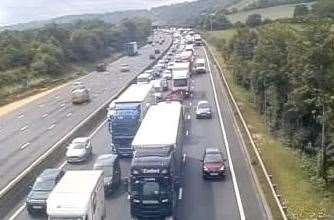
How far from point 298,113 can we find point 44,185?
64.6 feet

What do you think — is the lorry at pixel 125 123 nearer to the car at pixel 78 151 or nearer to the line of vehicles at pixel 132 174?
the line of vehicles at pixel 132 174

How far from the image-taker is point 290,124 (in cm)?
4419

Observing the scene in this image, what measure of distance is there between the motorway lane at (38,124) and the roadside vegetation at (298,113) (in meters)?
14.6

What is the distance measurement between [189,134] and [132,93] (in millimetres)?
5652

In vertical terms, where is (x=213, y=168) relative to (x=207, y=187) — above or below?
Result: above

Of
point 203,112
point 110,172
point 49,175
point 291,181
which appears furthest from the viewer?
point 203,112

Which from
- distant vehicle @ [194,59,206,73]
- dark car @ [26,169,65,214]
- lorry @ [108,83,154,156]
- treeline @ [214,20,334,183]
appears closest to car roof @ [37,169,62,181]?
dark car @ [26,169,65,214]

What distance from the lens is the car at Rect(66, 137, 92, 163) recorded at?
3812cm

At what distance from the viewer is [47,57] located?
99.2m

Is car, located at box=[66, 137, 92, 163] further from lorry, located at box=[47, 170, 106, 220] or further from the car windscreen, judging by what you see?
lorry, located at box=[47, 170, 106, 220]

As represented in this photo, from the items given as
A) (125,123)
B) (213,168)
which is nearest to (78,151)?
(125,123)

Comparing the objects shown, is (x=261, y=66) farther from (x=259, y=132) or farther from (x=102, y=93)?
(x=102, y=93)

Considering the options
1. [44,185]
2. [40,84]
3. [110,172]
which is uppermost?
[44,185]

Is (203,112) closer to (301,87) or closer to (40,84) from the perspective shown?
(301,87)
